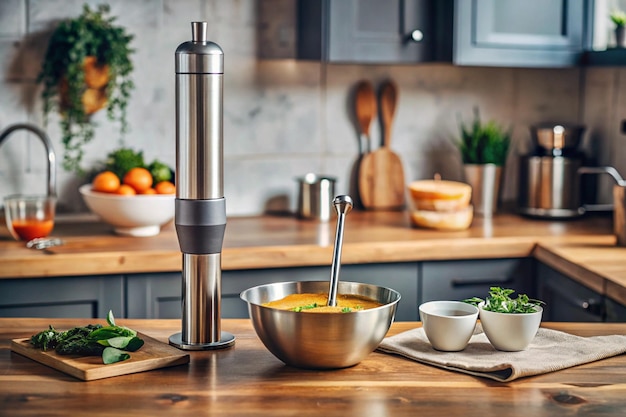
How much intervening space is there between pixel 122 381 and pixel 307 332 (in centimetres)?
31

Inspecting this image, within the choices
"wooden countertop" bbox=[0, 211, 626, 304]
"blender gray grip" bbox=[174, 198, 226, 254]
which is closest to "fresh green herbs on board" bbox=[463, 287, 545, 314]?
"blender gray grip" bbox=[174, 198, 226, 254]

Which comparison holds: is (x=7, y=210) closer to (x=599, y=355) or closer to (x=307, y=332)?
(x=307, y=332)

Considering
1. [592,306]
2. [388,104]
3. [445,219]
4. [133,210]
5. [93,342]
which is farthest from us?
[388,104]

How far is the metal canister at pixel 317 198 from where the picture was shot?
3.49 meters

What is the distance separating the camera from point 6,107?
335 centimetres

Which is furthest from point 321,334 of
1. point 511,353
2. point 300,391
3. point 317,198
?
point 317,198

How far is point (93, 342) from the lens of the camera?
159 cm

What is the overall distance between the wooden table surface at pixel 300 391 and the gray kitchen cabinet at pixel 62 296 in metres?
1.12

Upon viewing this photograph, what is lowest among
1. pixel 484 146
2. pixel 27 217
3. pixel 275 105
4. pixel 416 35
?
pixel 27 217

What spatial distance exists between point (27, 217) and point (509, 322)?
185cm

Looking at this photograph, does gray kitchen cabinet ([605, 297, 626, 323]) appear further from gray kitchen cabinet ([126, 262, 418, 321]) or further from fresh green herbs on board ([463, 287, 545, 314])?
fresh green herbs on board ([463, 287, 545, 314])

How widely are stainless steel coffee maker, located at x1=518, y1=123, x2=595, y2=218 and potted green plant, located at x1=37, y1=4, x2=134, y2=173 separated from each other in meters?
1.54

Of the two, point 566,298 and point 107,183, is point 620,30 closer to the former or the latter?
point 566,298

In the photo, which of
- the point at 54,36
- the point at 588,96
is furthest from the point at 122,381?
the point at 588,96
